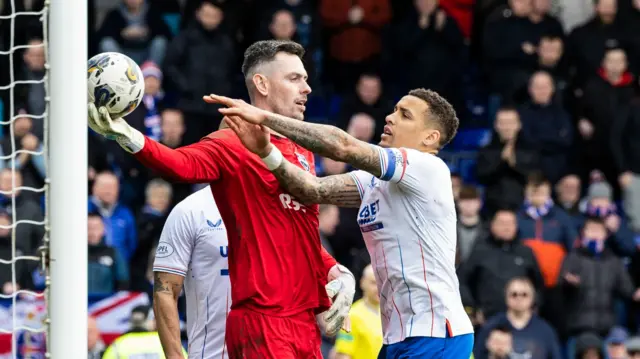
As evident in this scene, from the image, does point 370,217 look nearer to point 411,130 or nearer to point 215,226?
point 411,130

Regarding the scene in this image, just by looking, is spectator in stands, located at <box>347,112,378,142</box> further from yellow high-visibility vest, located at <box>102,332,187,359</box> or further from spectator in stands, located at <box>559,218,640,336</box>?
yellow high-visibility vest, located at <box>102,332,187,359</box>

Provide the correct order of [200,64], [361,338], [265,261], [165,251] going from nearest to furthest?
[265,261], [165,251], [361,338], [200,64]

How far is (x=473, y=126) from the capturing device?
15.3 m

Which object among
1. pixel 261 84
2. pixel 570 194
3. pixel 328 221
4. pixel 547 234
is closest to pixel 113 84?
pixel 261 84

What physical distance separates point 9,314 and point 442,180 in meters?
5.13

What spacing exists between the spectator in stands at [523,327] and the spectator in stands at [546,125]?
7.54 ft

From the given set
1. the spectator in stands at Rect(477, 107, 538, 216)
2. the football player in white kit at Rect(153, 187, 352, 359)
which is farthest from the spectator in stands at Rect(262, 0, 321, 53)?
the football player in white kit at Rect(153, 187, 352, 359)

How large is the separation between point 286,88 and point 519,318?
5.90 m

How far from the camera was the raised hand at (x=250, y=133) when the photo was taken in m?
6.70

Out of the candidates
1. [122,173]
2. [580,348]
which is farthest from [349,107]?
[580,348]

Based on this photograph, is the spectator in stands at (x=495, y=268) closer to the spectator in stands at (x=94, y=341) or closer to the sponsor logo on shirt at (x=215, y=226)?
the spectator in stands at (x=94, y=341)

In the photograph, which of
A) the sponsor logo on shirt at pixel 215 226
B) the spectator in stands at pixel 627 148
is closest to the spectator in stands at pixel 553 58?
the spectator in stands at pixel 627 148

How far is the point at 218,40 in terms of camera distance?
14.4 metres

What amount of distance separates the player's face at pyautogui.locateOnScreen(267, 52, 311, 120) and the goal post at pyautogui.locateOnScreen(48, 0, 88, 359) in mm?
1257
